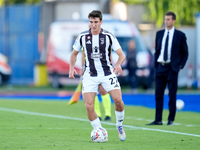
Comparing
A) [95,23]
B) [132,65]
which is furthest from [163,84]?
[132,65]

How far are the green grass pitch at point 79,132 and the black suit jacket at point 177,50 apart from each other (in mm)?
1174

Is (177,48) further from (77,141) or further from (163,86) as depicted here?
(77,141)

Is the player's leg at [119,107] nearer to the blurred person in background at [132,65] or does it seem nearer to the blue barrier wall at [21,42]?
the blurred person in background at [132,65]

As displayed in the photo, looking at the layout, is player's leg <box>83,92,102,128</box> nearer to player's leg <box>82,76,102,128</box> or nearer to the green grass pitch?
player's leg <box>82,76,102,128</box>

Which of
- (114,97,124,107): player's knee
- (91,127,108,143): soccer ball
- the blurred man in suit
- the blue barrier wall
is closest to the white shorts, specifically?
(114,97,124,107): player's knee

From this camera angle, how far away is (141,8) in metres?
36.8

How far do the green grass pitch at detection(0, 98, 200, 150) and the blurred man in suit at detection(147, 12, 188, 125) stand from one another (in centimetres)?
77

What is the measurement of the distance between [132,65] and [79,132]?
14.6m

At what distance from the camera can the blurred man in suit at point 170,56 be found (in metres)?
12.1

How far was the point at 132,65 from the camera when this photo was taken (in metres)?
25.2

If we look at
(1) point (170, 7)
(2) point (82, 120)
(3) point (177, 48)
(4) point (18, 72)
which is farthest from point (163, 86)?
(4) point (18, 72)

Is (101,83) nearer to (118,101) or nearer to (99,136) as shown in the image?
(118,101)

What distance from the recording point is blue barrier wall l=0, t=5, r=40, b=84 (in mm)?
35062

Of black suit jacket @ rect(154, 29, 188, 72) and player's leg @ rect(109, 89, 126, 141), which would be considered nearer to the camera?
player's leg @ rect(109, 89, 126, 141)
